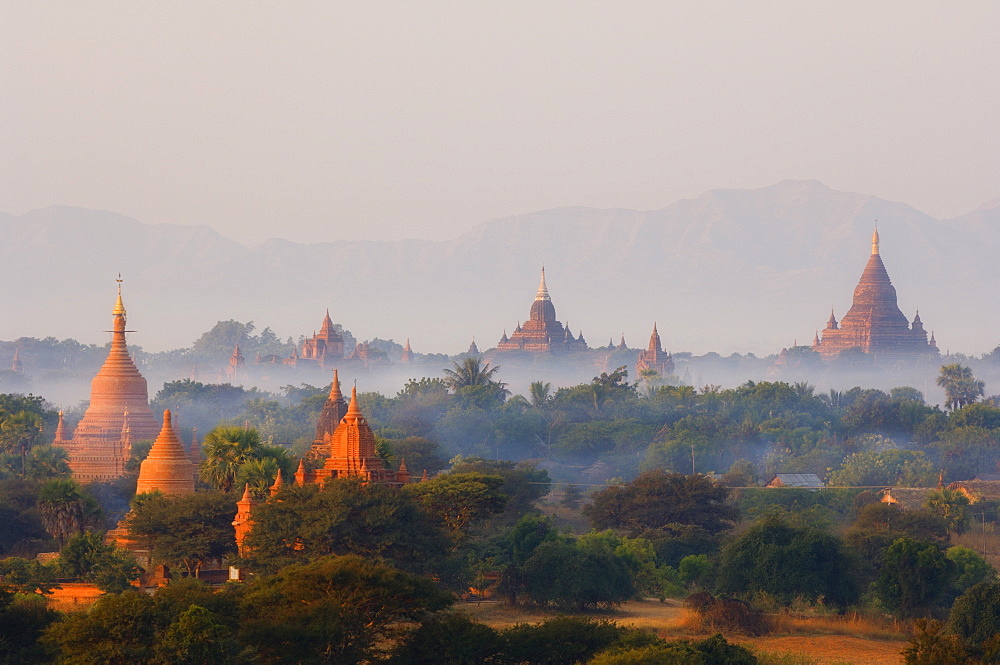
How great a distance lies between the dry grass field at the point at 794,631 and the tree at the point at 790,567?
964mm

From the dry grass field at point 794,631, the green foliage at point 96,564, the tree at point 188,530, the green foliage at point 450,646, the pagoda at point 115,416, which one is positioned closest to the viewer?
the green foliage at point 450,646

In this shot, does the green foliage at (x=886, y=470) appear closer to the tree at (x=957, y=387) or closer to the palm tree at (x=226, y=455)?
the tree at (x=957, y=387)

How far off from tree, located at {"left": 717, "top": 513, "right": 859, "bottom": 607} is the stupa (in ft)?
74.5

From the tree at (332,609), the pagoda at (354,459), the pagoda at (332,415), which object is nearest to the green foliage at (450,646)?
the tree at (332,609)

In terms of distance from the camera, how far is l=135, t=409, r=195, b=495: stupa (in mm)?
83188

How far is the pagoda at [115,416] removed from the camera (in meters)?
111

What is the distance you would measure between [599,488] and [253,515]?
52098mm

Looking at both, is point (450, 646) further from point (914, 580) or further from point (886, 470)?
point (886, 470)

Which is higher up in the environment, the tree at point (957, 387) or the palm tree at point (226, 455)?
the tree at point (957, 387)

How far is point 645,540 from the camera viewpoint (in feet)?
265

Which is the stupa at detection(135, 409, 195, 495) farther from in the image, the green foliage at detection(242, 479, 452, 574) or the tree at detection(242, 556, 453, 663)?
the tree at detection(242, 556, 453, 663)

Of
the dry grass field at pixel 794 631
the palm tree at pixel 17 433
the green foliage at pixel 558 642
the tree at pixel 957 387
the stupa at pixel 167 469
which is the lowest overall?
the dry grass field at pixel 794 631

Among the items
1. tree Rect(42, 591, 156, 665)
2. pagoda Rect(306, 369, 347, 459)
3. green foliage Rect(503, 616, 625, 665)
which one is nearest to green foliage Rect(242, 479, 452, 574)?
green foliage Rect(503, 616, 625, 665)

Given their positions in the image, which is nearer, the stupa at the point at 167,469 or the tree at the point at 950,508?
the stupa at the point at 167,469
